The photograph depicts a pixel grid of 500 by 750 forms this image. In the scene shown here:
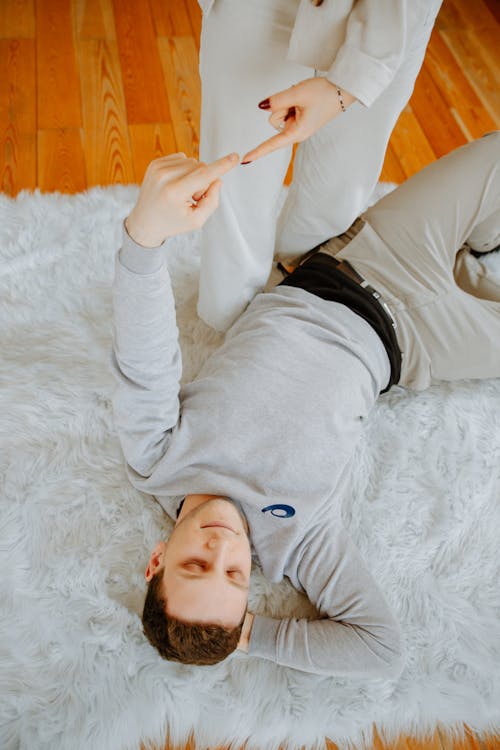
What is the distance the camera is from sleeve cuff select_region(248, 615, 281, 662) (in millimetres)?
1018

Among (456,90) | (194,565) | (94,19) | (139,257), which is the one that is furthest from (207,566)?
(94,19)

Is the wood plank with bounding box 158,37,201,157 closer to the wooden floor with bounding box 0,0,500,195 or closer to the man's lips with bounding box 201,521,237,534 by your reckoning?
the wooden floor with bounding box 0,0,500,195

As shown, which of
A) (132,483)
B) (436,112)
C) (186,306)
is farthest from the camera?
(436,112)

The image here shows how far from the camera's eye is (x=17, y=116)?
175 cm

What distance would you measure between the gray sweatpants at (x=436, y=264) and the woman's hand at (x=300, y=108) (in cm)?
42

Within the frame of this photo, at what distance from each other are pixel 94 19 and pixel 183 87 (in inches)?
16.4

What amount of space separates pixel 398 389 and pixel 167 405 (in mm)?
566

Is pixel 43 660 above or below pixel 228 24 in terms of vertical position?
below

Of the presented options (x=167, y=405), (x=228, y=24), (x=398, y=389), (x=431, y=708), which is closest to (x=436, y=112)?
(x=398, y=389)

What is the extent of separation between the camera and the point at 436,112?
1921mm

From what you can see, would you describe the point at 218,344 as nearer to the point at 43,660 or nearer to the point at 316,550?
the point at 316,550

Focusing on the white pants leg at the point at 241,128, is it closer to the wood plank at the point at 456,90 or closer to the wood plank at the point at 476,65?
the wood plank at the point at 456,90

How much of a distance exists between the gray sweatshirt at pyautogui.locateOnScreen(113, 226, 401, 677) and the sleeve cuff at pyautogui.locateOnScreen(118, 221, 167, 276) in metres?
0.12

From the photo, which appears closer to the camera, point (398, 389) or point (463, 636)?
point (463, 636)
